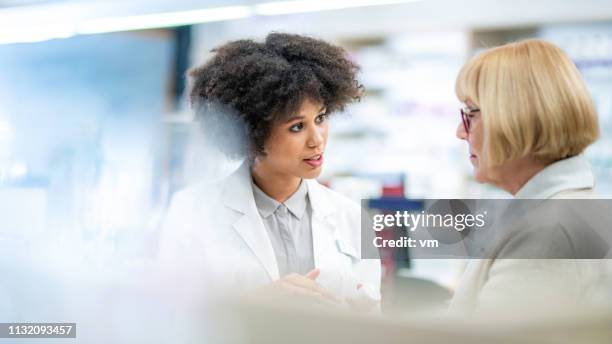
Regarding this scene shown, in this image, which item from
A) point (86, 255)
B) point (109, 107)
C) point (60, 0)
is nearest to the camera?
point (86, 255)

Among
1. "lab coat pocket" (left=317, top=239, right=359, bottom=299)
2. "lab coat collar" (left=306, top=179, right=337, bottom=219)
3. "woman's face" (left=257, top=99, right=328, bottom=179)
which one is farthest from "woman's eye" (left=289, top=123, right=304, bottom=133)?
"lab coat pocket" (left=317, top=239, right=359, bottom=299)

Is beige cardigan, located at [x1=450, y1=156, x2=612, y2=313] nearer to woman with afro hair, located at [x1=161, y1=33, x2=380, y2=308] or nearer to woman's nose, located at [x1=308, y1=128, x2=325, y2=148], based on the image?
woman with afro hair, located at [x1=161, y1=33, x2=380, y2=308]

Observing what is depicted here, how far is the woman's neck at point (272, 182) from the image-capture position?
1.11 m

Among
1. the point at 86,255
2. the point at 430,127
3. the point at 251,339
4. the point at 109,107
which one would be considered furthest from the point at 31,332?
the point at 430,127

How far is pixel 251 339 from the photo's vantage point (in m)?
0.74

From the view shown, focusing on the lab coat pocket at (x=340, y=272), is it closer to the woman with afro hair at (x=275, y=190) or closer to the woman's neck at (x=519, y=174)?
the woman with afro hair at (x=275, y=190)

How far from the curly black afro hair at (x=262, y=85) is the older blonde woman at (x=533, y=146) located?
0.85 feet

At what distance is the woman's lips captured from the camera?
1.09 metres

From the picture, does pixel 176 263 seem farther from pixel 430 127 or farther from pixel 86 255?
pixel 430 127

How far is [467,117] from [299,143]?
11.6 inches

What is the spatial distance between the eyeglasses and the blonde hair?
2 cm

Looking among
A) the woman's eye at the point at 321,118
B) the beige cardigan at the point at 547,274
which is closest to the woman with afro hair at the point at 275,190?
the woman's eye at the point at 321,118

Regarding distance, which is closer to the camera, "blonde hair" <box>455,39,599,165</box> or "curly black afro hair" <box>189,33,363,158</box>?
"blonde hair" <box>455,39,599,165</box>

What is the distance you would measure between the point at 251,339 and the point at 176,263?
1.31ft
